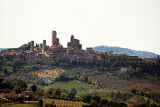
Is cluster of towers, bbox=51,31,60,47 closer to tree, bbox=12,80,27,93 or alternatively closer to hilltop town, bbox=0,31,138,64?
hilltop town, bbox=0,31,138,64

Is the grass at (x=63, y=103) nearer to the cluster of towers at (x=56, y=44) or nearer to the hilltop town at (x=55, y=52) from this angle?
the hilltop town at (x=55, y=52)

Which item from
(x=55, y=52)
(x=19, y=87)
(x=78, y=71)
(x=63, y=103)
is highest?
(x=55, y=52)

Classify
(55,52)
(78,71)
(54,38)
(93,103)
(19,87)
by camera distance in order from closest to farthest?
(93,103)
(19,87)
(78,71)
(55,52)
(54,38)

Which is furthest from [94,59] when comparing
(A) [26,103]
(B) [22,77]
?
(A) [26,103]

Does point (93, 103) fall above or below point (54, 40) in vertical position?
below

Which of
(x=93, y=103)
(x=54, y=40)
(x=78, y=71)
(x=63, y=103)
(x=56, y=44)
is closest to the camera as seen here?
(x=63, y=103)

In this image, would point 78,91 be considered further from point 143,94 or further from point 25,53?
point 25,53

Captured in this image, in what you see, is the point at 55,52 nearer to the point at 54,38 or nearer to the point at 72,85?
the point at 54,38

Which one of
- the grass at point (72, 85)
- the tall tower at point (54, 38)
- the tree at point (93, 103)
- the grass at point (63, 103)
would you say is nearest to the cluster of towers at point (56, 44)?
the tall tower at point (54, 38)

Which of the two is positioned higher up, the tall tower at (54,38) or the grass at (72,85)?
the tall tower at (54,38)

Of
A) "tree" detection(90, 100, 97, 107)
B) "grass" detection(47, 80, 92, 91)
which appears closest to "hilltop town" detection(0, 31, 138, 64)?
"grass" detection(47, 80, 92, 91)

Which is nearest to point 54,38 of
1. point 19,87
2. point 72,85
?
point 72,85

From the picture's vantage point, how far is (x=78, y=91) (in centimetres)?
7175

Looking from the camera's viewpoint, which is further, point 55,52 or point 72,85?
point 55,52
